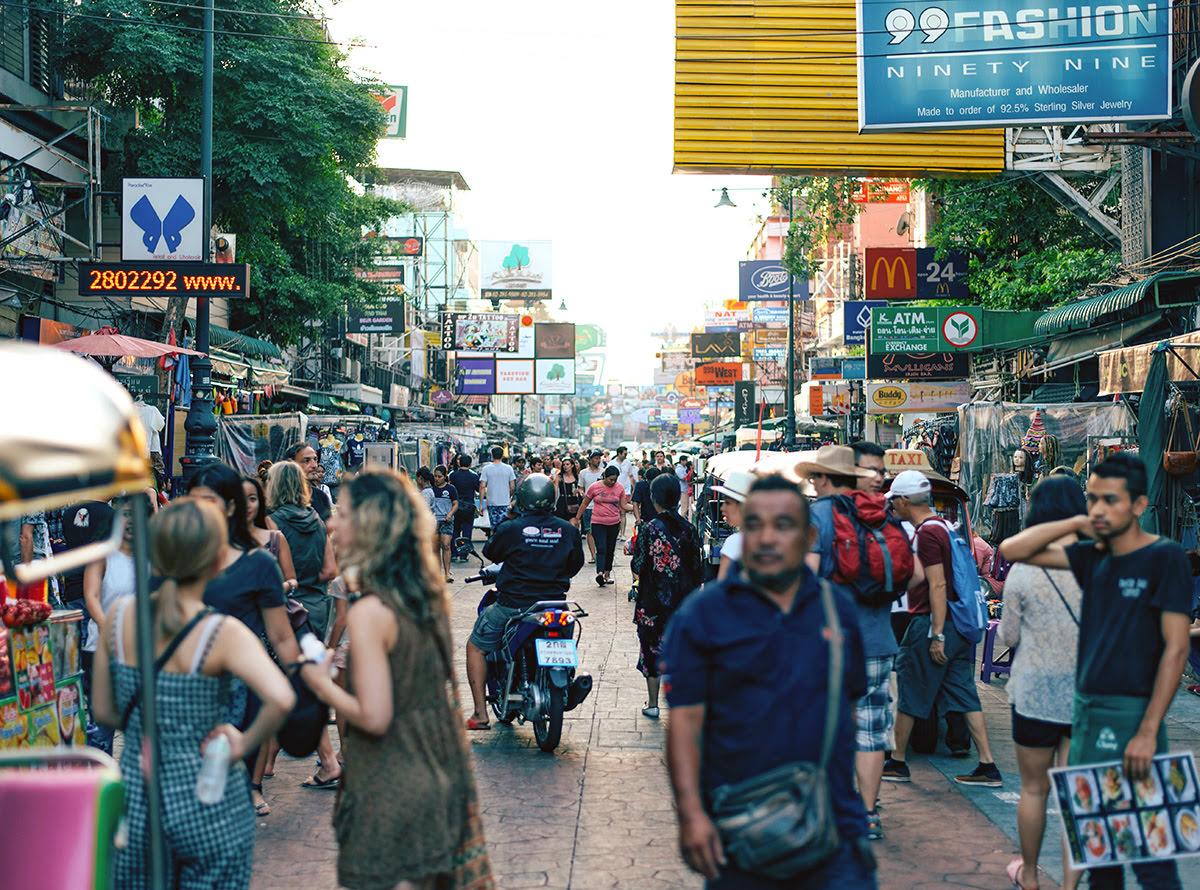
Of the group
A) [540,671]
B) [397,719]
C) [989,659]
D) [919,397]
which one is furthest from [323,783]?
[919,397]

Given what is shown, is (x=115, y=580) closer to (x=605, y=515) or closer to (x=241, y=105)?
(x=605, y=515)

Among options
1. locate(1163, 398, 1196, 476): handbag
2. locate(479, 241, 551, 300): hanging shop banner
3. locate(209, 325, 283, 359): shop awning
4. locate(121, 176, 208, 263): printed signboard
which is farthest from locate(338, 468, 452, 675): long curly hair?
locate(479, 241, 551, 300): hanging shop banner

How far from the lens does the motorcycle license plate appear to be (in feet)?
24.7

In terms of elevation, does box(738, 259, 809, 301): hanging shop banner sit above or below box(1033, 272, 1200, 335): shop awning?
above

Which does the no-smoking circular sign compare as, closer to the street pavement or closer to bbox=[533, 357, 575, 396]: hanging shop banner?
the street pavement

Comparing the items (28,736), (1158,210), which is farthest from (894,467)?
(28,736)

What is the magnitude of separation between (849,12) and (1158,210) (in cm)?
475

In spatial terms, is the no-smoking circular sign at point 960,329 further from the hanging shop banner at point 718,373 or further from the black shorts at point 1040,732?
the hanging shop banner at point 718,373

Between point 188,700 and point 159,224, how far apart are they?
13532mm

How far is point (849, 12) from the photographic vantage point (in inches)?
475

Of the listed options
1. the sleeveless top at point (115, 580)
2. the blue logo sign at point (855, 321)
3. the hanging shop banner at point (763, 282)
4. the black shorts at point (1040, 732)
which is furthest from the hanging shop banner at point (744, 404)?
the black shorts at point (1040, 732)

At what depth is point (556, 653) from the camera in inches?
298

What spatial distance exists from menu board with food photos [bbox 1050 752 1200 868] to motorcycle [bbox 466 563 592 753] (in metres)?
3.85

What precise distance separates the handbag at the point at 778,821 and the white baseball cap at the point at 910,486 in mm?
3948
